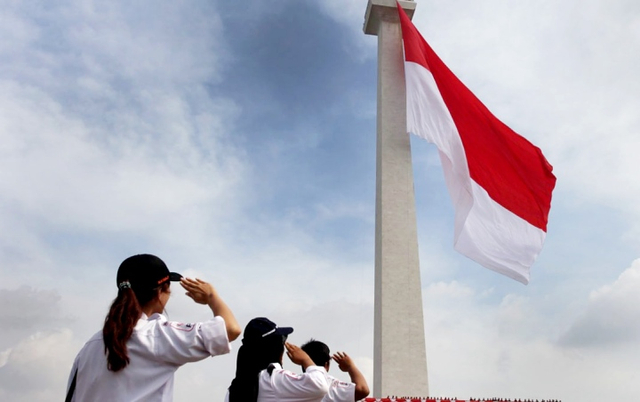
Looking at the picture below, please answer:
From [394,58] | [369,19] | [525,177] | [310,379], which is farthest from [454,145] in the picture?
[310,379]

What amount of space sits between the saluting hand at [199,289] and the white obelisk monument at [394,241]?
11.9m

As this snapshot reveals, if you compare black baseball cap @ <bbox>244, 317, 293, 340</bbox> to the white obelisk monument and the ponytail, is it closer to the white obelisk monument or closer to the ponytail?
the ponytail

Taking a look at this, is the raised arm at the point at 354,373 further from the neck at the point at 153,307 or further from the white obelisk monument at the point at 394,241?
the white obelisk monument at the point at 394,241

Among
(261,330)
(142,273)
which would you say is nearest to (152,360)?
(142,273)

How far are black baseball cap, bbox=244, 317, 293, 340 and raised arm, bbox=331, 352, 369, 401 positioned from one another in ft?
2.31

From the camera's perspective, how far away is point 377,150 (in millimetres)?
16531

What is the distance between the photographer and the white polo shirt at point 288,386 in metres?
3.28

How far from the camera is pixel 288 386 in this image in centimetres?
328

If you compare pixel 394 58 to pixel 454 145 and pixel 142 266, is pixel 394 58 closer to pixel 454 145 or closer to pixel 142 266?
pixel 454 145

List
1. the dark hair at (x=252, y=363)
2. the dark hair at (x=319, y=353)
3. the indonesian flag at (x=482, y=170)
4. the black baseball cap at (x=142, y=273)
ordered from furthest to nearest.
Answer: the indonesian flag at (x=482, y=170) → the dark hair at (x=319, y=353) → the dark hair at (x=252, y=363) → the black baseball cap at (x=142, y=273)

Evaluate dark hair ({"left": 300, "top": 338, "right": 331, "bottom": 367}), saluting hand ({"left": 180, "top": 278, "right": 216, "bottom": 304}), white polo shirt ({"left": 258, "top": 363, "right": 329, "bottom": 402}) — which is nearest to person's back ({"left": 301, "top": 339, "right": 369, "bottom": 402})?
dark hair ({"left": 300, "top": 338, "right": 331, "bottom": 367})

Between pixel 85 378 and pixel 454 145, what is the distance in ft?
40.3

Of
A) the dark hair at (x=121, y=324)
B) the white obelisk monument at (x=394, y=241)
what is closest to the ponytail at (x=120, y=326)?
the dark hair at (x=121, y=324)

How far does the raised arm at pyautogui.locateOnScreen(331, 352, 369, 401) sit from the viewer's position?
3775mm
